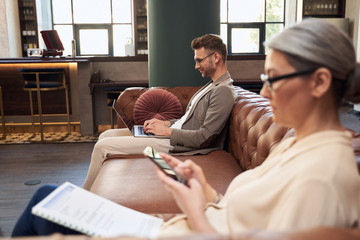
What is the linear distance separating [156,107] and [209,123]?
0.93 metres

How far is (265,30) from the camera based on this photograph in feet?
28.7

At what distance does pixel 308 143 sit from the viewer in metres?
0.89

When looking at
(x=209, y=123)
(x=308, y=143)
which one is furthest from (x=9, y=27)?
(x=308, y=143)

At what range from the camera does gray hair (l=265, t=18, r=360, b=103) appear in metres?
0.83

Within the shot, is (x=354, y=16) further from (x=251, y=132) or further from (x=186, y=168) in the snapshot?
(x=186, y=168)

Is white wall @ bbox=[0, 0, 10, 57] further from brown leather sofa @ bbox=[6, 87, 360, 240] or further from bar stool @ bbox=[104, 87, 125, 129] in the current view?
brown leather sofa @ bbox=[6, 87, 360, 240]

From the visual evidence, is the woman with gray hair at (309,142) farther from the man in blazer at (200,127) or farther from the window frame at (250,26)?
the window frame at (250,26)

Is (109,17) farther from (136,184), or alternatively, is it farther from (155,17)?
(136,184)

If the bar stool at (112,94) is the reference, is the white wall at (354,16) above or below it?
above

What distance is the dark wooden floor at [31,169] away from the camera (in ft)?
10.2

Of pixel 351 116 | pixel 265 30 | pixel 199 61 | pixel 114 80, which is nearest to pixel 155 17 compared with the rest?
pixel 199 61

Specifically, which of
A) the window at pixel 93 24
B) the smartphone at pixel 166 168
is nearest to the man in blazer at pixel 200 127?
the smartphone at pixel 166 168

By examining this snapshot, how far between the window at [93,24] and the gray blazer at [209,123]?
6.36 meters

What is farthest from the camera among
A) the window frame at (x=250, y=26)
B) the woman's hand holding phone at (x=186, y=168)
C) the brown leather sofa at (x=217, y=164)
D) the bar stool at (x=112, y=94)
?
the window frame at (x=250, y=26)
